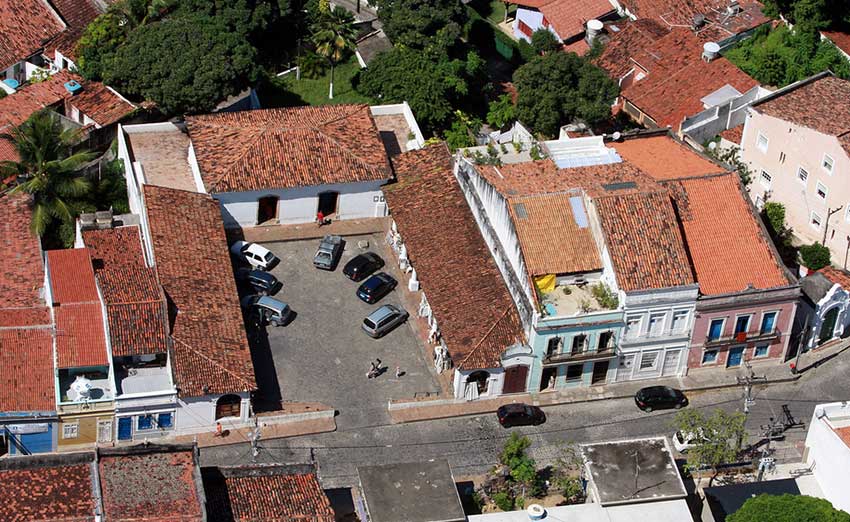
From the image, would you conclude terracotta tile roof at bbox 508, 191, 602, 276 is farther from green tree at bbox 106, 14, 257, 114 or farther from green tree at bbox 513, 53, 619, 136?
green tree at bbox 106, 14, 257, 114

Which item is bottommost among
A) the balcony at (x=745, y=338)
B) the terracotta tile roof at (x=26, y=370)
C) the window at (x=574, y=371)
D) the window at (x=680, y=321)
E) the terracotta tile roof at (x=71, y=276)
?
the window at (x=574, y=371)

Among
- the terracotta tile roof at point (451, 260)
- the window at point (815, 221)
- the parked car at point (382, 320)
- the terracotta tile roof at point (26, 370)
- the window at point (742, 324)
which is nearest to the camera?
the terracotta tile roof at point (26, 370)

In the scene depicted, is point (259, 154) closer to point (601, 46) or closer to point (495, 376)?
point (495, 376)

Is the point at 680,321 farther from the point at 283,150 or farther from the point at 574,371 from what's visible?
the point at 283,150

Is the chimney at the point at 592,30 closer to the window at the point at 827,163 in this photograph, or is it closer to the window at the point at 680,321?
the window at the point at 827,163

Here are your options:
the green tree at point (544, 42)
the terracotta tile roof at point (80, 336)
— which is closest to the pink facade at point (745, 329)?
the terracotta tile roof at point (80, 336)

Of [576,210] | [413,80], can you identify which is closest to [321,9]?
[413,80]

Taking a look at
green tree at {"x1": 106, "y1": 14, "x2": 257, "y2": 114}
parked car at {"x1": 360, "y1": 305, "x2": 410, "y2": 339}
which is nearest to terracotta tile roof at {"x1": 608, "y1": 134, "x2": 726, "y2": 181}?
parked car at {"x1": 360, "y1": 305, "x2": 410, "y2": 339}
